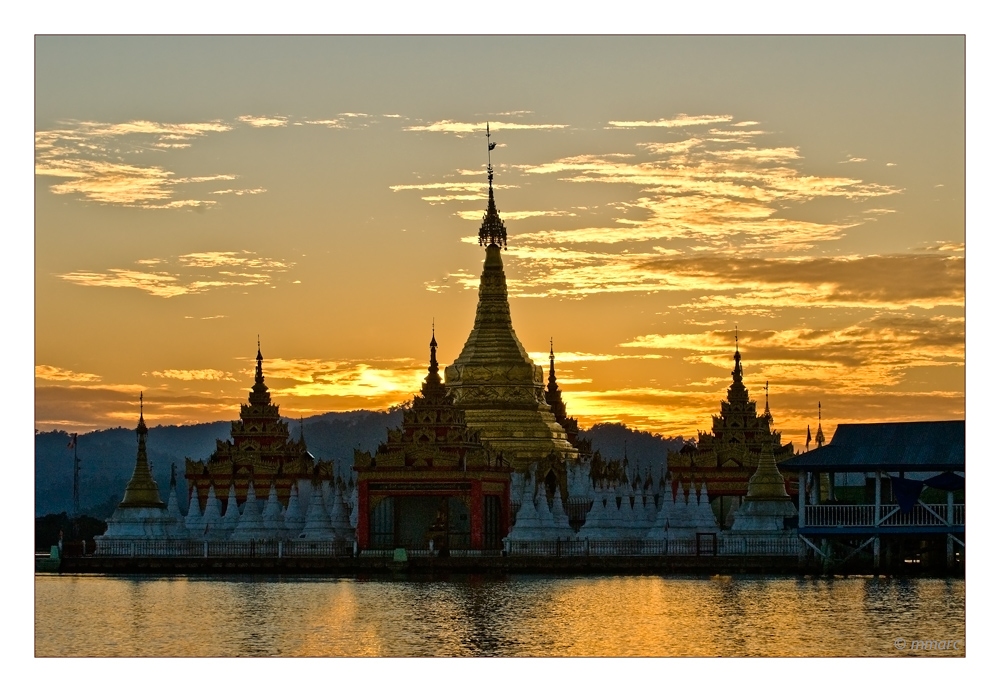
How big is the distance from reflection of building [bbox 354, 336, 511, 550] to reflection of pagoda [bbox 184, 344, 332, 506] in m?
3.07

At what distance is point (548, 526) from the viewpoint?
72.1m

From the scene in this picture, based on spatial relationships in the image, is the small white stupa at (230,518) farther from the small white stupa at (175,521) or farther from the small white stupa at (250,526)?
Answer: the small white stupa at (175,521)

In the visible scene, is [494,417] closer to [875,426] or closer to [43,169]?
[875,426]

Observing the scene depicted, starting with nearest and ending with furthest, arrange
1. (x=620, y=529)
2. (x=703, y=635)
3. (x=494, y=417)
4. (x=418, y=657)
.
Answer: (x=418, y=657), (x=703, y=635), (x=620, y=529), (x=494, y=417)

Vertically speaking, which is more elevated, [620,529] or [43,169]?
[43,169]

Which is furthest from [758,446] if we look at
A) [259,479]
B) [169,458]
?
[169,458]

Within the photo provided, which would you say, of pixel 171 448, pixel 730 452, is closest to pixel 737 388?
pixel 730 452

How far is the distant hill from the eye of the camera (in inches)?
6821

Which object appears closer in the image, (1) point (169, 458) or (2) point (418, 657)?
(2) point (418, 657)

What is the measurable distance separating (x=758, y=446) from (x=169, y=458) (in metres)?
109

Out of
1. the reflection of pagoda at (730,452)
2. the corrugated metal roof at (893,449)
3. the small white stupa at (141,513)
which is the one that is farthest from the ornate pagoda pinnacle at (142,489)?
the corrugated metal roof at (893,449)

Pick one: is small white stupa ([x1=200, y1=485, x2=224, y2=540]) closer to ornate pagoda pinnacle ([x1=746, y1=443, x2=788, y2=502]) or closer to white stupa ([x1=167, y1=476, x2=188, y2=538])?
white stupa ([x1=167, y1=476, x2=188, y2=538])

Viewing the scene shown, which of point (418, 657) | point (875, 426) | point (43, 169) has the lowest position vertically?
point (418, 657)

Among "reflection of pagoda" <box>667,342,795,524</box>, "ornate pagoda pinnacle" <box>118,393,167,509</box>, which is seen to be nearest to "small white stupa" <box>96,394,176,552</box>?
"ornate pagoda pinnacle" <box>118,393,167,509</box>
